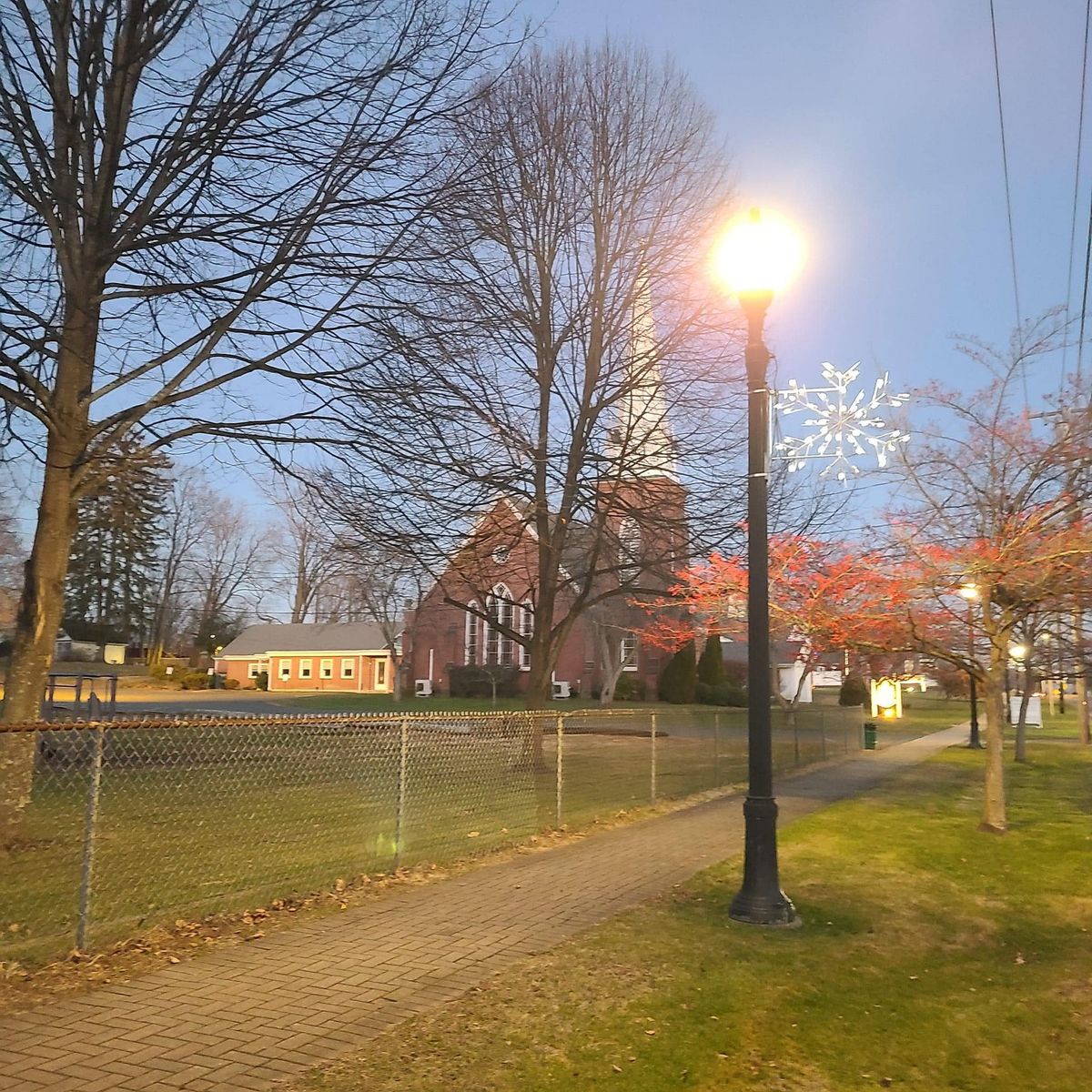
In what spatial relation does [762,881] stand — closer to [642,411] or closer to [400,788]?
[400,788]

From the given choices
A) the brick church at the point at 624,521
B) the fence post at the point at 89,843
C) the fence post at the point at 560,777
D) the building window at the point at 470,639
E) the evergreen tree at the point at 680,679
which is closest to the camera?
the fence post at the point at 89,843

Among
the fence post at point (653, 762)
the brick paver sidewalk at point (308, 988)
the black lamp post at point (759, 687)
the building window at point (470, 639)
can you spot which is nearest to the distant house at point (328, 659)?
the building window at point (470, 639)

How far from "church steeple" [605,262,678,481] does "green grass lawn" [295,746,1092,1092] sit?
290 inches

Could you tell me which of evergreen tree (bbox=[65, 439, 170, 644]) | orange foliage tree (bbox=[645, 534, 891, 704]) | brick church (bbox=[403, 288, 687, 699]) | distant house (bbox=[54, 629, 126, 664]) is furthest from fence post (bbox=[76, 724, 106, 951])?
distant house (bbox=[54, 629, 126, 664])

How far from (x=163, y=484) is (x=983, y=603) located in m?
12.9

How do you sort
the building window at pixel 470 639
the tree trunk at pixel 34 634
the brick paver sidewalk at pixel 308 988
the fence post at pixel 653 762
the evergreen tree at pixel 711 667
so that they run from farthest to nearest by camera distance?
the building window at pixel 470 639
the evergreen tree at pixel 711 667
the fence post at pixel 653 762
the tree trunk at pixel 34 634
the brick paver sidewalk at pixel 308 988

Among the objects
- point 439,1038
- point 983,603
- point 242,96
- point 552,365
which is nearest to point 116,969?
point 439,1038

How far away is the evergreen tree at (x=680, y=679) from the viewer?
44.1m

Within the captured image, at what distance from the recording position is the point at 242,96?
816 centimetres

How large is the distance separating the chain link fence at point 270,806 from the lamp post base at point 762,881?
293 cm

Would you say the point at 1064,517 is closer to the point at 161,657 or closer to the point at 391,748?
the point at 391,748

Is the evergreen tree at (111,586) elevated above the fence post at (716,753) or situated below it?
Answer: above

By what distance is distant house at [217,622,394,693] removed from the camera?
61.5m

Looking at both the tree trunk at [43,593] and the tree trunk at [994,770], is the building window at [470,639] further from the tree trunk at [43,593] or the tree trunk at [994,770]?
the tree trunk at [43,593]
